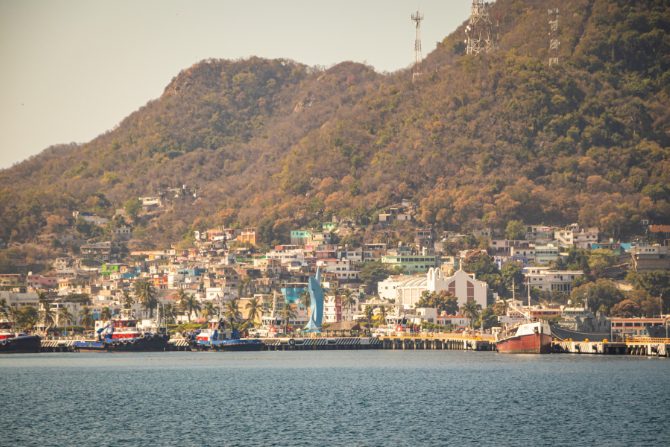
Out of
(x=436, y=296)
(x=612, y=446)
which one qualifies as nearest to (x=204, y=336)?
(x=436, y=296)

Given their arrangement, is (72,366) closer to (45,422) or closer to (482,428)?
(45,422)

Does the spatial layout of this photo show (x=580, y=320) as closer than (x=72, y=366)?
No

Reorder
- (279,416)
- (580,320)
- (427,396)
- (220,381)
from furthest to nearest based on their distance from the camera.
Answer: (580,320) < (220,381) < (427,396) < (279,416)

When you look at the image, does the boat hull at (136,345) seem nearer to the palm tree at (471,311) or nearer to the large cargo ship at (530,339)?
the palm tree at (471,311)

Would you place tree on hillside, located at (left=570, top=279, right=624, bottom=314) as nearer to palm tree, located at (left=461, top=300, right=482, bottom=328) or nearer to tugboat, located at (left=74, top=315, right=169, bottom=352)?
palm tree, located at (left=461, top=300, right=482, bottom=328)

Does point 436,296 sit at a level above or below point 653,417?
above

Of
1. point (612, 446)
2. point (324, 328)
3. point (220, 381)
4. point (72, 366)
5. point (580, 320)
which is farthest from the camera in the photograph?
point (324, 328)
